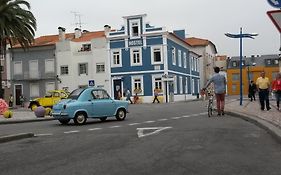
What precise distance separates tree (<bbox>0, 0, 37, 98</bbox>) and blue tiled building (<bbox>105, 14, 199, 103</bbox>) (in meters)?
18.5

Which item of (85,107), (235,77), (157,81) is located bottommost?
(85,107)

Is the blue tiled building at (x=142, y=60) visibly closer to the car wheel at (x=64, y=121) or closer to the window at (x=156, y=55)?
the window at (x=156, y=55)

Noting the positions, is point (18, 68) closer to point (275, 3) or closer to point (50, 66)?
point (50, 66)

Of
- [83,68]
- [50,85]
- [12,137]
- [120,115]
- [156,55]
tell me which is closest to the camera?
[12,137]

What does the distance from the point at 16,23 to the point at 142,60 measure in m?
20.8

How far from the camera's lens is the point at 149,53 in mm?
57250

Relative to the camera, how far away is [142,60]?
5744 centimetres

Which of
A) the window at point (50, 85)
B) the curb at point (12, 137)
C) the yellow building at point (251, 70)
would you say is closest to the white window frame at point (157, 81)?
the window at point (50, 85)

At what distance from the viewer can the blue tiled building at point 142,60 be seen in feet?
186

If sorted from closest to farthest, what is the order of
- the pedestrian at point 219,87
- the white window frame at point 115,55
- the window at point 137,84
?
1. the pedestrian at point 219,87
2. the window at point 137,84
3. the white window frame at point 115,55

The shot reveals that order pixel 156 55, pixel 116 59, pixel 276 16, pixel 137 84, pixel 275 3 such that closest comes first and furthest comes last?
pixel 275 3 < pixel 276 16 < pixel 156 55 < pixel 137 84 < pixel 116 59

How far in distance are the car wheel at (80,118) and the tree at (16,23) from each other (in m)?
21.2

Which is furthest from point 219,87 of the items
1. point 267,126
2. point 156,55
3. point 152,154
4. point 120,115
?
point 156,55

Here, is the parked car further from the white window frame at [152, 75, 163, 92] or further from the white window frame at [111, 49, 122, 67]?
the white window frame at [111, 49, 122, 67]
